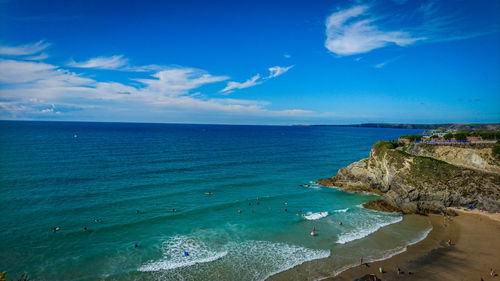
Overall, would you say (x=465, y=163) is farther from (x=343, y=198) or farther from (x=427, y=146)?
(x=343, y=198)

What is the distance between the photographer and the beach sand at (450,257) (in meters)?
22.0

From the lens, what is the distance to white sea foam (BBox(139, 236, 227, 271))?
23.5 m

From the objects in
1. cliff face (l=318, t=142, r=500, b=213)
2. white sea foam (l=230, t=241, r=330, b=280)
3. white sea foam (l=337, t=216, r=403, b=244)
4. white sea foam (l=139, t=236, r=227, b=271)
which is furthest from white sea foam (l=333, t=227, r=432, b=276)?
white sea foam (l=139, t=236, r=227, b=271)

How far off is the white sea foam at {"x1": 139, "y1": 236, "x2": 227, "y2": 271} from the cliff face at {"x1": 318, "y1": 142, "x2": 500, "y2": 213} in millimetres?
27399

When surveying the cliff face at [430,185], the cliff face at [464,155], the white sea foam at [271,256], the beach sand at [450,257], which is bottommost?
the white sea foam at [271,256]

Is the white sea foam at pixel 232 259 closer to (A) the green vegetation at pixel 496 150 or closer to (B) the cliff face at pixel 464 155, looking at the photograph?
(B) the cliff face at pixel 464 155

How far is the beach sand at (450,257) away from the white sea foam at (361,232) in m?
4.67

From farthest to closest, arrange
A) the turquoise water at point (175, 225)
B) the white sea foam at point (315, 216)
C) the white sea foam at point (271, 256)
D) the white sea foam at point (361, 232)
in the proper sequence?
1. the white sea foam at point (315, 216)
2. the white sea foam at point (361, 232)
3. the turquoise water at point (175, 225)
4. the white sea foam at point (271, 256)

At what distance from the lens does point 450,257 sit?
81.5 ft

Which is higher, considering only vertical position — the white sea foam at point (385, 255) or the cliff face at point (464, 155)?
the cliff face at point (464, 155)

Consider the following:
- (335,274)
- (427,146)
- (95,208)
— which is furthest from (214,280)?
(427,146)

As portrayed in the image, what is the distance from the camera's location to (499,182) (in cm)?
3509

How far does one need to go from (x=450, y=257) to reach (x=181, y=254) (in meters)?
27.5

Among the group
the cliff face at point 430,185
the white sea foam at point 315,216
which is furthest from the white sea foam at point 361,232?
the cliff face at point 430,185
